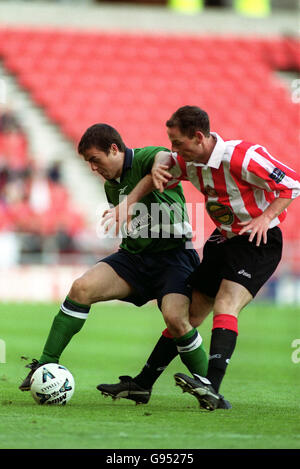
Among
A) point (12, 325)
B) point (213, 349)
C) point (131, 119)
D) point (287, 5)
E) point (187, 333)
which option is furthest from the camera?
point (287, 5)

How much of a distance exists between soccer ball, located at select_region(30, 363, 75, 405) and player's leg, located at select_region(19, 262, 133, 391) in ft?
0.43

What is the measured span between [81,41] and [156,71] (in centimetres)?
205

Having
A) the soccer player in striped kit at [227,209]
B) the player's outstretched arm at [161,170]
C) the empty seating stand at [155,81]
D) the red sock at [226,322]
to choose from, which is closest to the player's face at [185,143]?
the soccer player in striped kit at [227,209]

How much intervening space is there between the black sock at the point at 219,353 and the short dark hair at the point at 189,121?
3.96 feet

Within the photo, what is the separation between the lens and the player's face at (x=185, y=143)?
5.34 metres

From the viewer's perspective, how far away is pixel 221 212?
18.4 ft

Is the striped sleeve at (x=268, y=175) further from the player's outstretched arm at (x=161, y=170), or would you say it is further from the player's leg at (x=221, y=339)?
the player's leg at (x=221, y=339)

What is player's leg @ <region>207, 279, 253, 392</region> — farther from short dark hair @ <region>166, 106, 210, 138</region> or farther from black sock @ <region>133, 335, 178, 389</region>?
short dark hair @ <region>166, 106, 210, 138</region>

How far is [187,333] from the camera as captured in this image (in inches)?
225

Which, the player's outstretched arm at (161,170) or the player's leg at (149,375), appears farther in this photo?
the player's leg at (149,375)

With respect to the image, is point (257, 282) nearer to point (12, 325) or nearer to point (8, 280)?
point (12, 325)

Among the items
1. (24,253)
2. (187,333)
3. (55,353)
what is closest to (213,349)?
(187,333)

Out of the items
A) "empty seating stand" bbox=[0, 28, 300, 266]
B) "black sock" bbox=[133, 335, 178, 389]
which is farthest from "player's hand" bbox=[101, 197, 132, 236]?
"empty seating stand" bbox=[0, 28, 300, 266]

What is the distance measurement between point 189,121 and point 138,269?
1156mm
